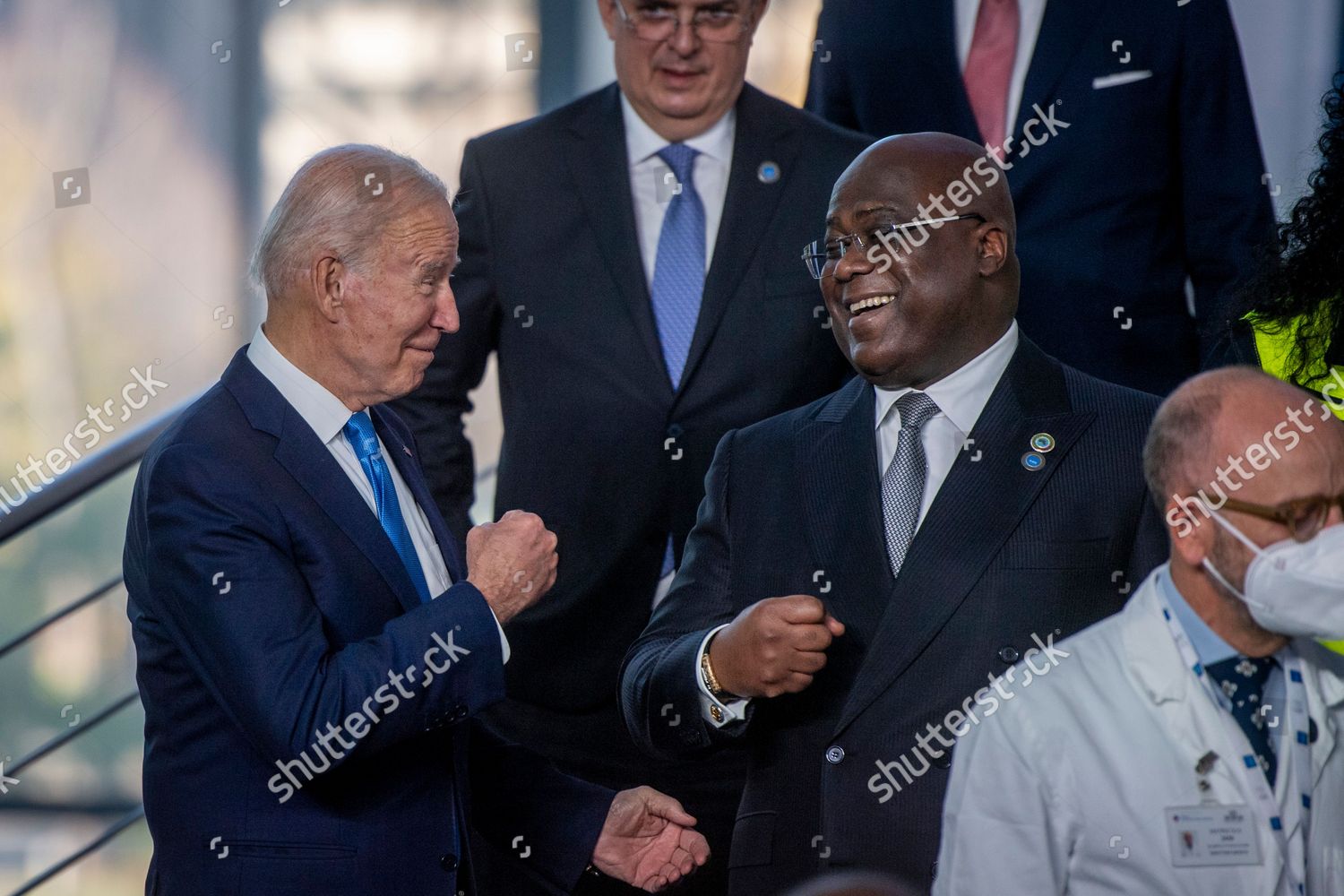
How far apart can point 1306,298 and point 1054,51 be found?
726 mm

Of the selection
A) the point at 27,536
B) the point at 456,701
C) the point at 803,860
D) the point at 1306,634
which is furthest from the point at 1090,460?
the point at 27,536

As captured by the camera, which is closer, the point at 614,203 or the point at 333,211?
the point at 333,211

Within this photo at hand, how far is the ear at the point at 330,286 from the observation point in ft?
6.51

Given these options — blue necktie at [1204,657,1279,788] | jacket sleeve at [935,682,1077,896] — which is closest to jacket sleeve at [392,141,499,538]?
jacket sleeve at [935,682,1077,896]

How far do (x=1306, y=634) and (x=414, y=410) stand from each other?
5.42 feet

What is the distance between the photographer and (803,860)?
207 centimetres

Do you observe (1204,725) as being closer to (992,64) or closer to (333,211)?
(333,211)

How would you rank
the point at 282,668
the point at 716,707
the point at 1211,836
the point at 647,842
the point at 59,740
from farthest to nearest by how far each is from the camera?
the point at 59,740
the point at 647,842
the point at 716,707
the point at 282,668
the point at 1211,836

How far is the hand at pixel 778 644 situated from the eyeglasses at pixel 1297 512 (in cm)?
47

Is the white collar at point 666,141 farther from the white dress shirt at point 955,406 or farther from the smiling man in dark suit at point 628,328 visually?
the white dress shirt at point 955,406

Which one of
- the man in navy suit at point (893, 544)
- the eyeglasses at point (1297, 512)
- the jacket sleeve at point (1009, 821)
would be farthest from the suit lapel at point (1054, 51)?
the jacket sleeve at point (1009, 821)

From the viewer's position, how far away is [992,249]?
2135 millimetres

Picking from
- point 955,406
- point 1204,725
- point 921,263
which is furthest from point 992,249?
point 1204,725

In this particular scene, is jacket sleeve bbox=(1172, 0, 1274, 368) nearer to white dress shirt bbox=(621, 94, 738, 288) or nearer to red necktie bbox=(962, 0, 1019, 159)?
red necktie bbox=(962, 0, 1019, 159)
